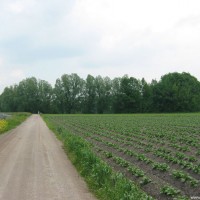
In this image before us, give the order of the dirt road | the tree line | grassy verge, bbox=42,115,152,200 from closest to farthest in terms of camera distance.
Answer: grassy verge, bbox=42,115,152,200 < the dirt road < the tree line

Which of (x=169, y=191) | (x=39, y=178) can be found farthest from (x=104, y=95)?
(x=169, y=191)

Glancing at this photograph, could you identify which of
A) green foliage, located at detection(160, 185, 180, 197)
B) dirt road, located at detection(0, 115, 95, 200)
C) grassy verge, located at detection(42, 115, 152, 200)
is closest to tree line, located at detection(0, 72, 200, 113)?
dirt road, located at detection(0, 115, 95, 200)

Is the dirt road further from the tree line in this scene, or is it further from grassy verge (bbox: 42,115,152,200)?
the tree line

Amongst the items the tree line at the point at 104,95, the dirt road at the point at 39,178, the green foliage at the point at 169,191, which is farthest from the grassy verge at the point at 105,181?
the tree line at the point at 104,95

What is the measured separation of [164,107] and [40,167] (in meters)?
95.4

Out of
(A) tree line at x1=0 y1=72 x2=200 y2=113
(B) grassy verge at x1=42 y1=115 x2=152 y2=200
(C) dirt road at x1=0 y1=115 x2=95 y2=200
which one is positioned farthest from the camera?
(A) tree line at x1=0 y1=72 x2=200 y2=113

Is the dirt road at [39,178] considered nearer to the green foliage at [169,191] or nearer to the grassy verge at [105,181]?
the grassy verge at [105,181]

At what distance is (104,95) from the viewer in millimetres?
132875

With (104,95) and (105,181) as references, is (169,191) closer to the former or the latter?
(105,181)

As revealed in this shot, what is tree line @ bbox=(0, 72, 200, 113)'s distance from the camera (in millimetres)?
107500

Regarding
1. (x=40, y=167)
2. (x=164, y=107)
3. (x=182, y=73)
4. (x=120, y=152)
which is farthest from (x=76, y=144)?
(x=182, y=73)

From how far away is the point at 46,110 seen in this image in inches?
5192

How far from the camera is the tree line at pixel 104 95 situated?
10750 centimetres

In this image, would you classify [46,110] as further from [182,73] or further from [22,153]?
[22,153]
